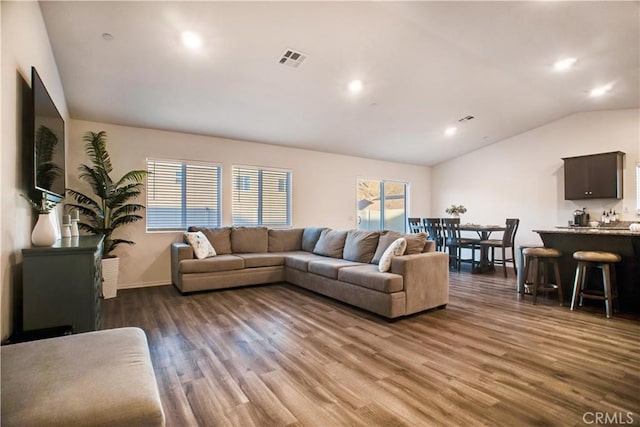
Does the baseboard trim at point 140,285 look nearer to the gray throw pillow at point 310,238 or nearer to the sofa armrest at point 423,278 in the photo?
the gray throw pillow at point 310,238

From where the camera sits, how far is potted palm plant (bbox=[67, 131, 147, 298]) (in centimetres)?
434

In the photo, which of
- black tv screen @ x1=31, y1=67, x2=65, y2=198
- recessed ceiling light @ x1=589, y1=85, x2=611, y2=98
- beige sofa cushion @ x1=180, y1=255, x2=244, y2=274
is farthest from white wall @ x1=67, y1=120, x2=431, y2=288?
recessed ceiling light @ x1=589, y1=85, x2=611, y2=98

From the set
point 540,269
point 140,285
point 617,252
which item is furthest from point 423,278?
point 140,285

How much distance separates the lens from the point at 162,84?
3898 mm

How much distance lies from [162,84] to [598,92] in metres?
6.57

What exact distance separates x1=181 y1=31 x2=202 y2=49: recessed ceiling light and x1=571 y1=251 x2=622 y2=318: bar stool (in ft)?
15.9

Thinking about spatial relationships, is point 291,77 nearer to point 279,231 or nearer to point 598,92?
point 279,231

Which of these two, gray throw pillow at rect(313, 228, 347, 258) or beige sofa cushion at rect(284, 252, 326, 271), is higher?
gray throw pillow at rect(313, 228, 347, 258)

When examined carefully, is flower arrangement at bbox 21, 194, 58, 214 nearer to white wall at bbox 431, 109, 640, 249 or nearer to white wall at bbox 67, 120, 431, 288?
white wall at bbox 67, 120, 431, 288

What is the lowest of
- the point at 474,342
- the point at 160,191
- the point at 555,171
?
the point at 474,342

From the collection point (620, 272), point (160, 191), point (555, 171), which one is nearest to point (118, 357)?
point (160, 191)

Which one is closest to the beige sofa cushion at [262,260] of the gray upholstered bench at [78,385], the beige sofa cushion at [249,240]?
the beige sofa cushion at [249,240]

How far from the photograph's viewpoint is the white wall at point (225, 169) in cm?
484

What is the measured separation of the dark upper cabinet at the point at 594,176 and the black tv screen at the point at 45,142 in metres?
7.82
